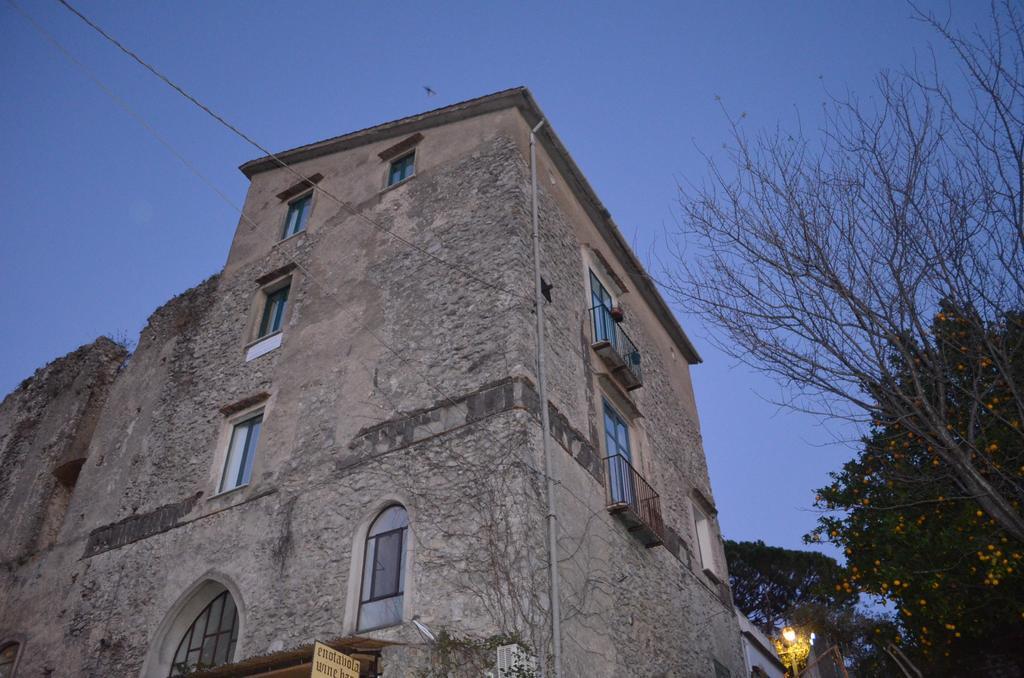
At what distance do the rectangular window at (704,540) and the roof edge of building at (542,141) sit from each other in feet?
15.6

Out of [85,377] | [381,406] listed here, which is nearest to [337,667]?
[381,406]

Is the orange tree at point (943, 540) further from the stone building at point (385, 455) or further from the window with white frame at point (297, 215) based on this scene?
the window with white frame at point (297, 215)

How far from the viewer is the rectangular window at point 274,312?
51.1 feet

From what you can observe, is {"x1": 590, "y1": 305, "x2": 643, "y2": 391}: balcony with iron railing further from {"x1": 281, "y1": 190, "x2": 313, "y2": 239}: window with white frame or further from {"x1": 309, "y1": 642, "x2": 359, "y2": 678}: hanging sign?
{"x1": 309, "y1": 642, "x2": 359, "y2": 678}: hanging sign

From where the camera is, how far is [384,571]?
10.5 m

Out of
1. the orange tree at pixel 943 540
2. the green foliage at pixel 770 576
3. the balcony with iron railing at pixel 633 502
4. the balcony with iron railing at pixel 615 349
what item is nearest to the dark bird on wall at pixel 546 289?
the balcony with iron railing at pixel 615 349

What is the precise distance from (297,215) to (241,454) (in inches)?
236

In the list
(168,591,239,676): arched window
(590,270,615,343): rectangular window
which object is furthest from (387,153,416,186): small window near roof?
(168,591,239,676): arched window

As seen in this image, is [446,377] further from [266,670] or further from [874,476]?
[874,476]

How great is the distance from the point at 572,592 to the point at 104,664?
7.55 m

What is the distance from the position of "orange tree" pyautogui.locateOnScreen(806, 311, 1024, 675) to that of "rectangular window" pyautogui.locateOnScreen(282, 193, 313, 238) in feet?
39.0

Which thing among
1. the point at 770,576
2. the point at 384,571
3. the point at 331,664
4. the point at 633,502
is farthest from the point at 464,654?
the point at 770,576

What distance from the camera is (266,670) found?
31.0 ft

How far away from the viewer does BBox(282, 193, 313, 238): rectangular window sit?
56.3 ft
